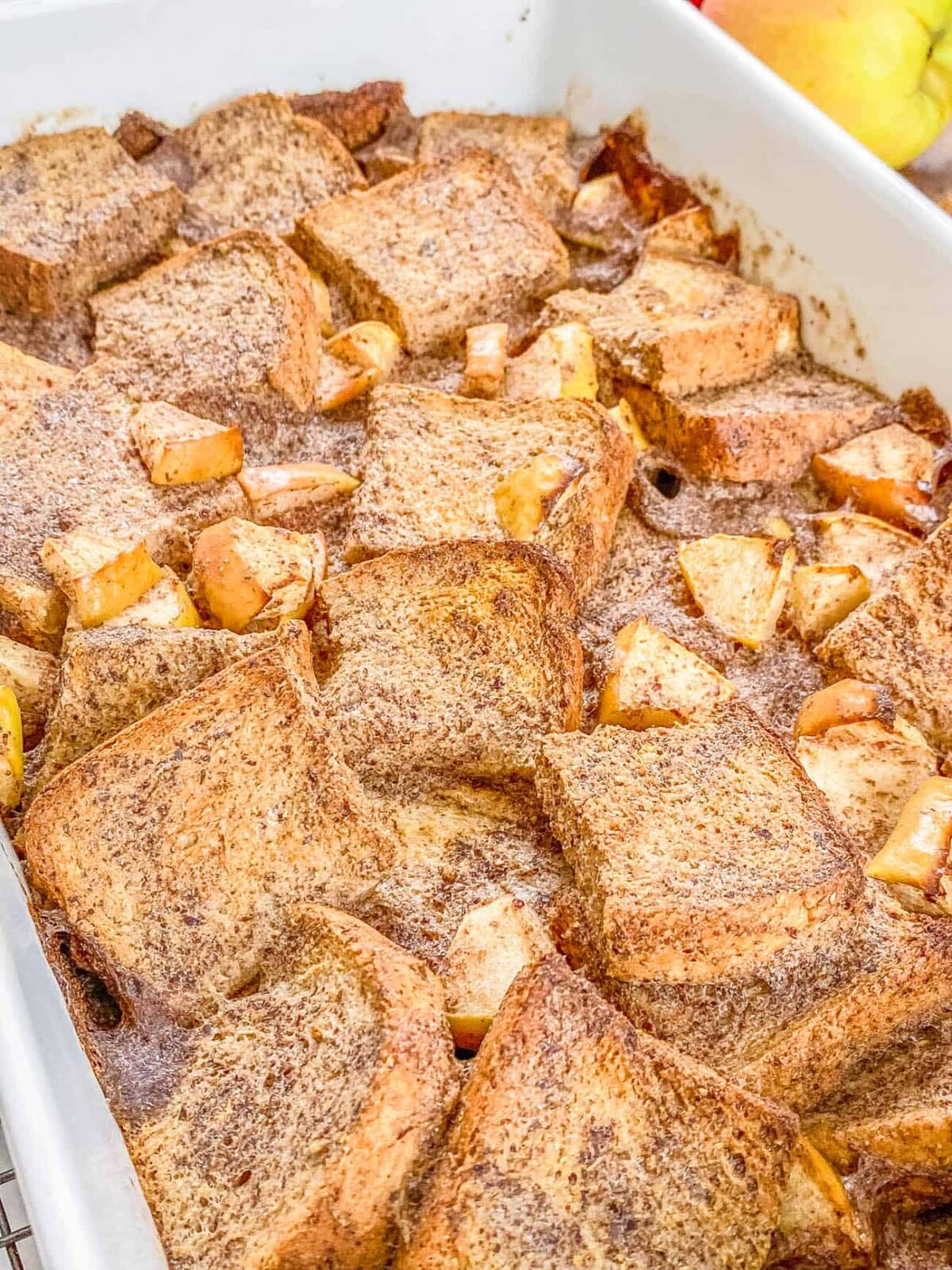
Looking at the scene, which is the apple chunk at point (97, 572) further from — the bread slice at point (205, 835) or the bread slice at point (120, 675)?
the bread slice at point (205, 835)

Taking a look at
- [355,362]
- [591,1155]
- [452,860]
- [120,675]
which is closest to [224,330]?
[355,362]

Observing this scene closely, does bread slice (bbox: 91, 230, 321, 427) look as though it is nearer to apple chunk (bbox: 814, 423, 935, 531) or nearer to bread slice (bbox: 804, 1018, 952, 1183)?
apple chunk (bbox: 814, 423, 935, 531)

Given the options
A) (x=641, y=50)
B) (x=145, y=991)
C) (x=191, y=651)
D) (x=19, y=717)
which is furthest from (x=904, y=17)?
(x=145, y=991)

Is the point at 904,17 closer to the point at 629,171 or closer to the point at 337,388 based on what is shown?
the point at 629,171

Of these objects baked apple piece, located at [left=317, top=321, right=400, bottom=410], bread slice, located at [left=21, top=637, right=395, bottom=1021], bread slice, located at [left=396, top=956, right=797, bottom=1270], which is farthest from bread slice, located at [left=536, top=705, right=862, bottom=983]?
baked apple piece, located at [left=317, top=321, right=400, bottom=410]

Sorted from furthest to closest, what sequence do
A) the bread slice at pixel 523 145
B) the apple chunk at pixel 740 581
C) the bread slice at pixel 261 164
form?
1. the bread slice at pixel 523 145
2. the bread slice at pixel 261 164
3. the apple chunk at pixel 740 581

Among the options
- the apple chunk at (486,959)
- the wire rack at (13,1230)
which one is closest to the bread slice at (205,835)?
the apple chunk at (486,959)
